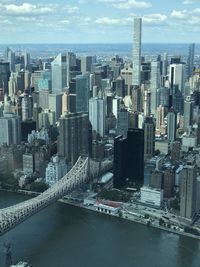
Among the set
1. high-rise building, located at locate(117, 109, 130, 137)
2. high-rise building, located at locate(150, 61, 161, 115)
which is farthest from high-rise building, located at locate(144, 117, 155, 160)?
high-rise building, located at locate(150, 61, 161, 115)

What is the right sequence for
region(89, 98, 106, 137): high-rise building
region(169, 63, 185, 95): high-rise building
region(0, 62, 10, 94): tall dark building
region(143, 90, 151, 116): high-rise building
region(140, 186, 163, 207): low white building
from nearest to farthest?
region(140, 186, 163, 207): low white building → region(89, 98, 106, 137): high-rise building → region(143, 90, 151, 116): high-rise building → region(0, 62, 10, 94): tall dark building → region(169, 63, 185, 95): high-rise building

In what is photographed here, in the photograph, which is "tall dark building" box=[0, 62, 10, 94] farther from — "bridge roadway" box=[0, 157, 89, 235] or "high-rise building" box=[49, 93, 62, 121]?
"bridge roadway" box=[0, 157, 89, 235]

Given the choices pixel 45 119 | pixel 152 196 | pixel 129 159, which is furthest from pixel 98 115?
pixel 152 196

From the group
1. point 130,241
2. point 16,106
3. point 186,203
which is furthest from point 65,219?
point 16,106

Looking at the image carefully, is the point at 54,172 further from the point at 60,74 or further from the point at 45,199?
the point at 60,74

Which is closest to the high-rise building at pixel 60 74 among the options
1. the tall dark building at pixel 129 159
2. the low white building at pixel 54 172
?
the low white building at pixel 54 172

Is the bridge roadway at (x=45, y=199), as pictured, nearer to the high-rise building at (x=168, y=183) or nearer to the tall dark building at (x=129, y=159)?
the tall dark building at (x=129, y=159)

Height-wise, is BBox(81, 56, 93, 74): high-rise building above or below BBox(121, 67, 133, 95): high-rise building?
above
